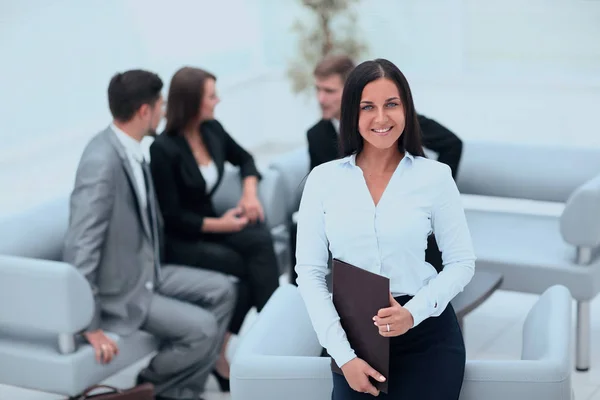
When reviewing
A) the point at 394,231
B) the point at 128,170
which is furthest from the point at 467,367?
the point at 128,170

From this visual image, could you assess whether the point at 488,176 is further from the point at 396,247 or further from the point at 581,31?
the point at 581,31

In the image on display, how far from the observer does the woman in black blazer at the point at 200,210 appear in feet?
13.8

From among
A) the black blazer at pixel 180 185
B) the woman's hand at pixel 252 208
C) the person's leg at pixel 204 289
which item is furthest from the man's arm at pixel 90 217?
the woman's hand at pixel 252 208

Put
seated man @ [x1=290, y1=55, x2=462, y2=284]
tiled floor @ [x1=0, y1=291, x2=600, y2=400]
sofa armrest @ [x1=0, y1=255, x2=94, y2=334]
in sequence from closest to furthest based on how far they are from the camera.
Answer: sofa armrest @ [x1=0, y1=255, x2=94, y2=334] < tiled floor @ [x1=0, y1=291, x2=600, y2=400] < seated man @ [x1=290, y1=55, x2=462, y2=284]

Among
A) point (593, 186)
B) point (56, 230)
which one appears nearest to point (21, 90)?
point (56, 230)

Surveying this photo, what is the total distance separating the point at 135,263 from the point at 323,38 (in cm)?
461

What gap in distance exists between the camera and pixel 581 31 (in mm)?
7367

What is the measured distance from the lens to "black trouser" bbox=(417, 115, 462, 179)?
4.21 m

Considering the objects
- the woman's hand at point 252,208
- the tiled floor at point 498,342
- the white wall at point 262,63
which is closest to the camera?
the tiled floor at point 498,342

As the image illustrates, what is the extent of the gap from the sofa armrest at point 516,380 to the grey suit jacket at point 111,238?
1.61 metres

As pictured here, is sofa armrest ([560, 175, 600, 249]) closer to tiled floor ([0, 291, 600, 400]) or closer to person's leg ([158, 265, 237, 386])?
tiled floor ([0, 291, 600, 400])

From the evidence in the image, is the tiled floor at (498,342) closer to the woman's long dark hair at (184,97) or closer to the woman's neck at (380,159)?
the woman's long dark hair at (184,97)

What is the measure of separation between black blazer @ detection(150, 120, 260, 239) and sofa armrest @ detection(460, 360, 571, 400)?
197cm

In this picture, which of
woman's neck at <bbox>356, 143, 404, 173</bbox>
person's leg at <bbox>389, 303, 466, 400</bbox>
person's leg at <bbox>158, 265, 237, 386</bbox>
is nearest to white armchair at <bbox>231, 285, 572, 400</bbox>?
person's leg at <bbox>389, 303, 466, 400</bbox>
